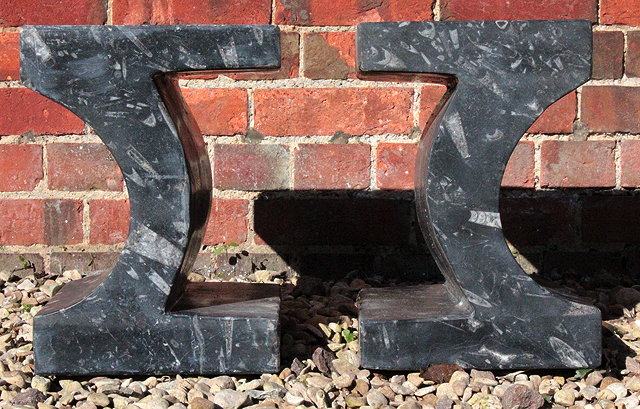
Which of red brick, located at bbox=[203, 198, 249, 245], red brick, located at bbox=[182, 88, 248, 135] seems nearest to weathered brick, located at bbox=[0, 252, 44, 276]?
red brick, located at bbox=[203, 198, 249, 245]

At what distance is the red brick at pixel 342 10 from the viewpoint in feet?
6.20

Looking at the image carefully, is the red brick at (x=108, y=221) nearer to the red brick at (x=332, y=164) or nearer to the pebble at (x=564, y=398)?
the red brick at (x=332, y=164)

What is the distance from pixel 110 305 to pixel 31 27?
47cm

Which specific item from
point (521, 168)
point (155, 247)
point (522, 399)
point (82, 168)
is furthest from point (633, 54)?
point (82, 168)

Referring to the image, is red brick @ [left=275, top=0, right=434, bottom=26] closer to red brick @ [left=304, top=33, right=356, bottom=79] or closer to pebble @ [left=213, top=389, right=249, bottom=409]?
red brick @ [left=304, top=33, right=356, bottom=79]

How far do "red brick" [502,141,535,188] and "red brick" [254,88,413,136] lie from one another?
0.24 metres

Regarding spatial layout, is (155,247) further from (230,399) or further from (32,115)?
(32,115)

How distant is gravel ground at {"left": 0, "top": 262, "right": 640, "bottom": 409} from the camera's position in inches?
51.9

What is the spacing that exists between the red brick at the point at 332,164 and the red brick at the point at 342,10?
0.27m

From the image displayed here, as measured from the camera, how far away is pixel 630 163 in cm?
194

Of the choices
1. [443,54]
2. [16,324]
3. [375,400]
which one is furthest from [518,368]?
[16,324]

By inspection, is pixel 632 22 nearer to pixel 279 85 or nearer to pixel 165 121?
pixel 279 85

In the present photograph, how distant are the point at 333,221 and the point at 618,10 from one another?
30.6 inches

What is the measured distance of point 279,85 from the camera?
6.28 ft
